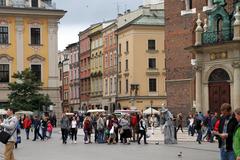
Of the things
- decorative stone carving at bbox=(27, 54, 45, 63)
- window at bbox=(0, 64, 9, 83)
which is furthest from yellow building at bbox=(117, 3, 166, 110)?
window at bbox=(0, 64, 9, 83)

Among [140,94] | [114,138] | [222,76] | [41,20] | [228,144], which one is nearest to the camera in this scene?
[228,144]

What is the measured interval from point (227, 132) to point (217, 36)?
28.9 m

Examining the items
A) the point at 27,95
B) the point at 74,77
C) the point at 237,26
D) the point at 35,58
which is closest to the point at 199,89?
the point at 237,26

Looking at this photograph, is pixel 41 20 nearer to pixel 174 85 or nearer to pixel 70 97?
pixel 174 85

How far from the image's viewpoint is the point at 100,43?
309 ft

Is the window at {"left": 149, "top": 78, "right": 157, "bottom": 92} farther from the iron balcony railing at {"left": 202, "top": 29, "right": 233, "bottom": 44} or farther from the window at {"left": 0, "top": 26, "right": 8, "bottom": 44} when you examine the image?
the iron balcony railing at {"left": 202, "top": 29, "right": 233, "bottom": 44}

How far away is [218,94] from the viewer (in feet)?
137

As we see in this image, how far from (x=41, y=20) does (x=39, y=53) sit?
11.8 feet

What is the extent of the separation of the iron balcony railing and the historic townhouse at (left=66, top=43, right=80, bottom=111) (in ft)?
216

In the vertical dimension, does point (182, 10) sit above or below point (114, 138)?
above

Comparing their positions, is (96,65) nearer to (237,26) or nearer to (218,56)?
(218,56)

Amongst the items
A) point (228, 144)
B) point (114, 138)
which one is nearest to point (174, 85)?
point (114, 138)

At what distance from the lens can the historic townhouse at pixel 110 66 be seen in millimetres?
85812

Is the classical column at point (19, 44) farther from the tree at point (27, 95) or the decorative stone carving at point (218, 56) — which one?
the decorative stone carving at point (218, 56)
